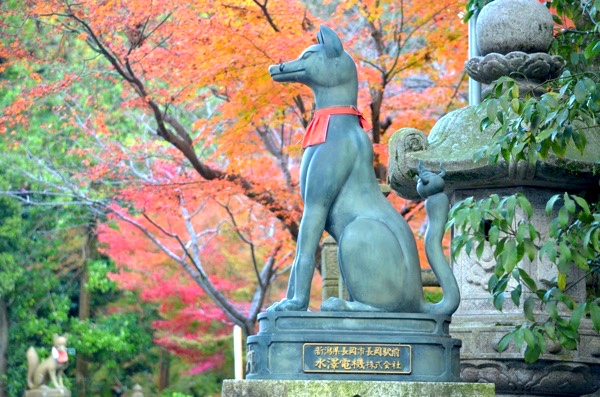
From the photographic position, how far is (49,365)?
21391 millimetres

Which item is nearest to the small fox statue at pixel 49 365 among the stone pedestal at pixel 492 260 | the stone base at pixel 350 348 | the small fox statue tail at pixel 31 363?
the small fox statue tail at pixel 31 363

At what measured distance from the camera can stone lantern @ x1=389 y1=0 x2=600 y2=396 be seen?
6.19 metres

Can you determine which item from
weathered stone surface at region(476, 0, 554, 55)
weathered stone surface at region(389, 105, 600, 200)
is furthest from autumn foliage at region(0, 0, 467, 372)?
weathered stone surface at region(389, 105, 600, 200)

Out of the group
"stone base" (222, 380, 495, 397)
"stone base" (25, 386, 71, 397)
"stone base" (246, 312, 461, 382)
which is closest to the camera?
"stone base" (222, 380, 495, 397)

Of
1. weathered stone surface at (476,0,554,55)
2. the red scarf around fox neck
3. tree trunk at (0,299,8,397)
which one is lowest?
the red scarf around fox neck

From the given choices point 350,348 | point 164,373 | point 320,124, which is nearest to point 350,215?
point 320,124

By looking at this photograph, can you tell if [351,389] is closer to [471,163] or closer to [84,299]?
[471,163]

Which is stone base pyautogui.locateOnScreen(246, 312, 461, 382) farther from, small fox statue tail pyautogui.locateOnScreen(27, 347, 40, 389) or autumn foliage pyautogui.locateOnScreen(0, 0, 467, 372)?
small fox statue tail pyautogui.locateOnScreen(27, 347, 40, 389)

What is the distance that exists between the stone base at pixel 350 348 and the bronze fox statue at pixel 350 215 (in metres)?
0.10

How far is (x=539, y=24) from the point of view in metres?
6.64

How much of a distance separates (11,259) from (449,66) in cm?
1017

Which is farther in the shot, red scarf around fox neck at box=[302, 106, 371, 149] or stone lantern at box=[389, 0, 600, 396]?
stone lantern at box=[389, 0, 600, 396]

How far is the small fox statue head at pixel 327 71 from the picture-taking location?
5402 millimetres

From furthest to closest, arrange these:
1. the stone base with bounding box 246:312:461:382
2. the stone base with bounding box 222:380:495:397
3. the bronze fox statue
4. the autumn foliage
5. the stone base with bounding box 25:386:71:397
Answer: the stone base with bounding box 25:386:71:397
the autumn foliage
the bronze fox statue
the stone base with bounding box 246:312:461:382
the stone base with bounding box 222:380:495:397
